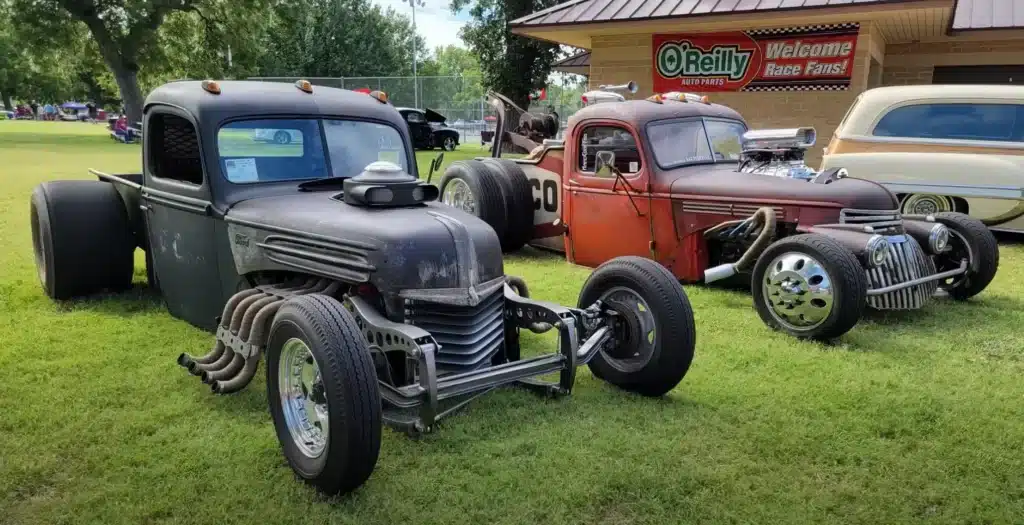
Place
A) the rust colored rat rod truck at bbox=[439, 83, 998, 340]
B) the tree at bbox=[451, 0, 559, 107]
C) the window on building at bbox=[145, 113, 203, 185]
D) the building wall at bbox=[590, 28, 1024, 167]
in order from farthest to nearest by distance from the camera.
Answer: the tree at bbox=[451, 0, 559, 107], the building wall at bbox=[590, 28, 1024, 167], the rust colored rat rod truck at bbox=[439, 83, 998, 340], the window on building at bbox=[145, 113, 203, 185]

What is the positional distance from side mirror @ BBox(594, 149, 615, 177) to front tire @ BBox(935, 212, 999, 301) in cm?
289

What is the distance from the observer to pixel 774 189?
6254mm

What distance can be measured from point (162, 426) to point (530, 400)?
188cm

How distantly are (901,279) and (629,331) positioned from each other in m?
2.72

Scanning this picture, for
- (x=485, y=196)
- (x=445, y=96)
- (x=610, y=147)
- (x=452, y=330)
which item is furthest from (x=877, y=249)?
(x=445, y=96)

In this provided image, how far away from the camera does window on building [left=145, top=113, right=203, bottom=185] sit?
204 inches

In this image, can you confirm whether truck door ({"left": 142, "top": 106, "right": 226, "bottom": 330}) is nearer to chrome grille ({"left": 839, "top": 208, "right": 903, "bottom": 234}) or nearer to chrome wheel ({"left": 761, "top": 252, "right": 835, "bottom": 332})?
chrome wheel ({"left": 761, "top": 252, "right": 835, "bottom": 332})

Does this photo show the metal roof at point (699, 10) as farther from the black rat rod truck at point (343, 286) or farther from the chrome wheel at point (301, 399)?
the chrome wheel at point (301, 399)

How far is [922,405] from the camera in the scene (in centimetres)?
419

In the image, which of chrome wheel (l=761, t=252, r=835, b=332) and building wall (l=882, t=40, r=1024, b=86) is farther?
building wall (l=882, t=40, r=1024, b=86)

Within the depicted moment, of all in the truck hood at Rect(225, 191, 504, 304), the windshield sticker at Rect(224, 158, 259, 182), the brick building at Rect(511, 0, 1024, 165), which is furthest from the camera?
the brick building at Rect(511, 0, 1024, 165)

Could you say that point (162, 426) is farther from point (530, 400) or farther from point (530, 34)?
point (530, 34)

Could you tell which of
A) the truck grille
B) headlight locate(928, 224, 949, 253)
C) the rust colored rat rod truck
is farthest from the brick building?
the truck grille

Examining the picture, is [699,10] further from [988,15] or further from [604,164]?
[604,164]
